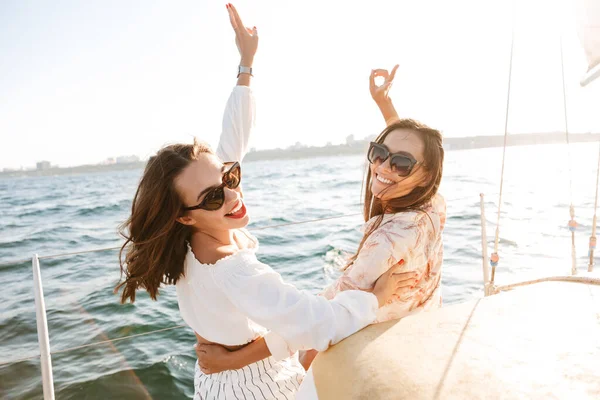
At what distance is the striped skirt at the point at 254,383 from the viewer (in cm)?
128

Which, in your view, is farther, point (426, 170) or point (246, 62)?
point (246, 62)

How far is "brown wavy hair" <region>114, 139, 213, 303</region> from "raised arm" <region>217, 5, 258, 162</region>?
17.7 inches

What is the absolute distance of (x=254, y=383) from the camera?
51.1 inches

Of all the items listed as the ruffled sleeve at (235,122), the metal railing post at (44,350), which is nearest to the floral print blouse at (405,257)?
the ruffled sleeve at (235,122)

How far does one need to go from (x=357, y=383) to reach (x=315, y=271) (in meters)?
5.53

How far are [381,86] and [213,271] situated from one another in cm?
126

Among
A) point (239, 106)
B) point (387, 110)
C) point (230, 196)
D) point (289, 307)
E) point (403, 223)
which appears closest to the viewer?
point (289, 307)

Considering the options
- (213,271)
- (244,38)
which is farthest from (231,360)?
(244,38)

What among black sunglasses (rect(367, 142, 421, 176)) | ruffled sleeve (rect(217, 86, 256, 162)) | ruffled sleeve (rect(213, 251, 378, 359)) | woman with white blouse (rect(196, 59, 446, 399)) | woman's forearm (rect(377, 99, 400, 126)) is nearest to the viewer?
ruffled sleeve (rect(213, 251, 378, 359))

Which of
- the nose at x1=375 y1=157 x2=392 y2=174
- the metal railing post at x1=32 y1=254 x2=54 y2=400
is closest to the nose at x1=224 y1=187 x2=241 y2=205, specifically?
the nose at x1=375 y1=157 x2=392 y2=174

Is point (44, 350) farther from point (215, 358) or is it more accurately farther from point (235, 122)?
point (235, 122)

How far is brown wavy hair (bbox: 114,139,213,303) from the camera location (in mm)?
1229

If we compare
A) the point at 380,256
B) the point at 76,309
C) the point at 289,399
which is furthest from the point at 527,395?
the point at 76,309

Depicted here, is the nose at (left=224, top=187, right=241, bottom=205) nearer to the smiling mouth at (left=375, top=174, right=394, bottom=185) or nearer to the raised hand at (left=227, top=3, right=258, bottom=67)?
the smiling mouth at (left=375, top=174, right=394, bottom=185)
